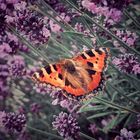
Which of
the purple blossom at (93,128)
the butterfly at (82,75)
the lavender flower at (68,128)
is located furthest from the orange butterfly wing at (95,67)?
the purple blossom at (93,128)

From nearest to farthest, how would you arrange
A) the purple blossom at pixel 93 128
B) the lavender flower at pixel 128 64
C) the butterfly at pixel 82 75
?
the butterfly at pixel 82 75
the lavender flower at pixel 128 64
the purple blossom at pixel 93 128

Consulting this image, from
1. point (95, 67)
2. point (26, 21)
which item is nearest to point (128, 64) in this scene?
point (95, 67)

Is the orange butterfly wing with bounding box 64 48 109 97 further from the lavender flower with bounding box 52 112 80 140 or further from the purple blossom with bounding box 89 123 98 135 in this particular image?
the purple blossom with bounding box 89 123 98 135

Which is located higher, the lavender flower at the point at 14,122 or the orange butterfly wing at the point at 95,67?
the orange butterfly wing at the point at 95,67

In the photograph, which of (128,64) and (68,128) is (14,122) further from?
(128,64)

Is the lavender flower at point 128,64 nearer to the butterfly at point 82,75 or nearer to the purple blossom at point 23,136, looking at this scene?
the butterfly at point 82,75

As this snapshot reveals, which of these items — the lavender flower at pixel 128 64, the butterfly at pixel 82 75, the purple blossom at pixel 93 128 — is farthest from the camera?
the purple blossom at pixel 93 128

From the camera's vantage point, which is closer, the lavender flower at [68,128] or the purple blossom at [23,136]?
the lavender flower at [68,128]

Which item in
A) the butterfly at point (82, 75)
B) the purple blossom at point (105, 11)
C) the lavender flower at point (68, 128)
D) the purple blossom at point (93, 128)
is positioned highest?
the purple blossom at point (105, 11)

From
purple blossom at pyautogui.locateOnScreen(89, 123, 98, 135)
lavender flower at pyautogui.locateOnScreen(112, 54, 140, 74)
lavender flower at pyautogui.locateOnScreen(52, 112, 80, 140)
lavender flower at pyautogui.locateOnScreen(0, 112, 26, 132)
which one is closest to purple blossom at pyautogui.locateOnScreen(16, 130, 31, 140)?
purple blossom at pyautogui.locateOnScreen(89, 123, 98, 135)

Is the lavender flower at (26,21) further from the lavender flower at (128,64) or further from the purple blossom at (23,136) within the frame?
the purple blossom at (23,136)
